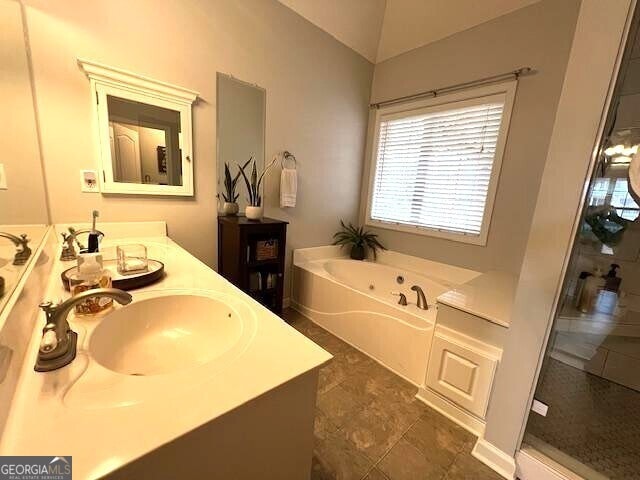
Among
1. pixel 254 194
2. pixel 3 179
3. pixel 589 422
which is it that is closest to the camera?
pixel 3 179

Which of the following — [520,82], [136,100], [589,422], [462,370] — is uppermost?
[520,82]

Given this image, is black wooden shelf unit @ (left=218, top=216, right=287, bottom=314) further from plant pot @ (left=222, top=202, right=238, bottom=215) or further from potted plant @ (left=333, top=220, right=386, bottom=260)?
potted plant @ (left=333, top=220, right=386, bottom=260)

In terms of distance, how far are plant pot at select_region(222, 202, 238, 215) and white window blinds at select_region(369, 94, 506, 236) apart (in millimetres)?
1610

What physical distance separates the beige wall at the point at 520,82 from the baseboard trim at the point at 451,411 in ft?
4.05

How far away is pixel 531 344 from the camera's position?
3.56ft

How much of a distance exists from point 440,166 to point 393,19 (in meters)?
1.49

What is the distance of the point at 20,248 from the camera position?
2.66 ft

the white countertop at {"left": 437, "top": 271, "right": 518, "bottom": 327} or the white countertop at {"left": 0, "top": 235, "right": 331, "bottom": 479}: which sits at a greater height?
the white countertop at {"left": 0, "top": 235, "right": 331, "bottom": 479}

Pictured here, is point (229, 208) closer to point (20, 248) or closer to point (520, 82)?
point (20, 248)

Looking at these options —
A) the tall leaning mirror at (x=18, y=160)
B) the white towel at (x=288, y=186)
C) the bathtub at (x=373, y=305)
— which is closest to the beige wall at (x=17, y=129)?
the tall leaning mirror at (x=18, y=160)

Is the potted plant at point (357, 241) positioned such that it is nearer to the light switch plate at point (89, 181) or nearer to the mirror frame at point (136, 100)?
the mirror frame at point (136, 100)

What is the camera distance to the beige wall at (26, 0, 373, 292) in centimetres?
139

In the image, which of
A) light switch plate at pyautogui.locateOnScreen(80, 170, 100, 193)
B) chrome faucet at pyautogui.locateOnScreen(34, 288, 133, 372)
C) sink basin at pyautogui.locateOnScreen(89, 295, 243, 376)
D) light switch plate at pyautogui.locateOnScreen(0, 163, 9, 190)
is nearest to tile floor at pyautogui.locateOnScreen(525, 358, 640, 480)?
sink basin at pyautogui.locateOnScreen(89, 295, 243, 376)

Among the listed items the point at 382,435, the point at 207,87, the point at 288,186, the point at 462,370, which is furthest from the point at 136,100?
the point at 462,370
